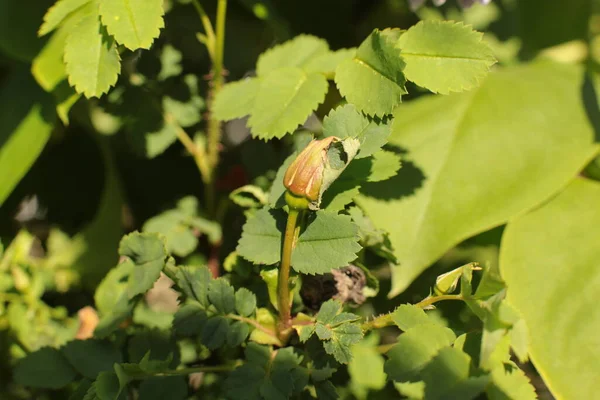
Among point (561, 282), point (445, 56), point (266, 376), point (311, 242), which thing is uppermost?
point (445, 56)

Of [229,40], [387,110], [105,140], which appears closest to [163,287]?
[105,140]

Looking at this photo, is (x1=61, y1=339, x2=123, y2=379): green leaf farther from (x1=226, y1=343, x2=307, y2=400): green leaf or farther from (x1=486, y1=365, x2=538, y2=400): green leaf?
(x1=486, y1=365, x2=538, y2=400): green leaf

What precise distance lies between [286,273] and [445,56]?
0.26 m

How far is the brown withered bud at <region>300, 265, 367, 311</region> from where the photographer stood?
68 cm

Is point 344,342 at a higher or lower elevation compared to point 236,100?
lower

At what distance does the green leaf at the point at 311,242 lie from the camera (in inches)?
22.5

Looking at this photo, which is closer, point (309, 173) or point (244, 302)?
point (309, 173)

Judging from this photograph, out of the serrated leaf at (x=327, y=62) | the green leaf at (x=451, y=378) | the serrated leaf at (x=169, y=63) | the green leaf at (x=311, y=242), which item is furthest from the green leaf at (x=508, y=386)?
the serrated leaf at (x=169, y=63)

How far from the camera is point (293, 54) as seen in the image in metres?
0.79

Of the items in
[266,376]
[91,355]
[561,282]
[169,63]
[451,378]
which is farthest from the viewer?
[169,63]

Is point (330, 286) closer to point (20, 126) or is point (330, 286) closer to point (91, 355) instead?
Result: point (91, 355)

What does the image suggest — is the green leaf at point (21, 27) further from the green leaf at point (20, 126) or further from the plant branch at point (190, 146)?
the plant branch at point (190, 146)

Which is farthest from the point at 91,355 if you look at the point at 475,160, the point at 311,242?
the point at 475,160

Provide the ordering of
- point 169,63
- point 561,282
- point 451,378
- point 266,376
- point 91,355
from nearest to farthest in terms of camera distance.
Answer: point 451,378, point 266,376, point 91,355, point 561,282, point 169,63
